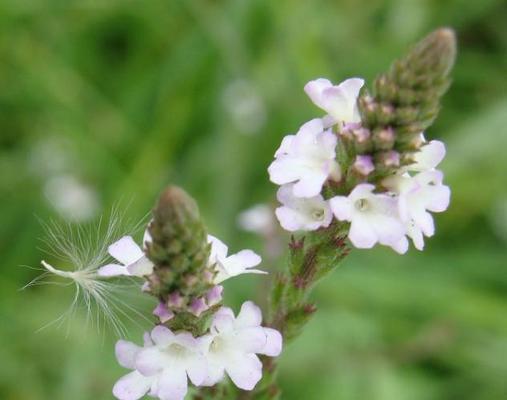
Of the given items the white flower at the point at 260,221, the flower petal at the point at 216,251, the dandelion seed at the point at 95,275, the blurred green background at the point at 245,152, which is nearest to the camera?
the flower petal at the point at 216,251

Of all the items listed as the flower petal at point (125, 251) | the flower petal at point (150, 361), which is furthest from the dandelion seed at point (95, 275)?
the flower petal at point (150, 361)

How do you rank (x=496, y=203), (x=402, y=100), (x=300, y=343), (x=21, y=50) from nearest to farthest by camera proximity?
(x=402, y=100), (x=300, y=343), (x=496, y=203), (x=21, y=50)

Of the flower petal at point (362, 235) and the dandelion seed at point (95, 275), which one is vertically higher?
the dandelion seed at point (95, 275)

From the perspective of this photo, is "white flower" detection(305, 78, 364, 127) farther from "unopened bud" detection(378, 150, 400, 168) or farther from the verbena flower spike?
"unopened bud" detection(378, 150, 400, 168)

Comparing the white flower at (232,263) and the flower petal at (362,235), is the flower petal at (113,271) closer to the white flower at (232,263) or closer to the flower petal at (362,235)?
the white flower at (232,263)

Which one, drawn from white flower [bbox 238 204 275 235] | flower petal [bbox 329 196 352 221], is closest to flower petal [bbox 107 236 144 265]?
flower petal [bbox 329 196 352 221]

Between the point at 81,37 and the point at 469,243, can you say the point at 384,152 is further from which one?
the point at 81,37

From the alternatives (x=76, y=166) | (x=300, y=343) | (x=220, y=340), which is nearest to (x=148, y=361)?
(x=220, y=340)
